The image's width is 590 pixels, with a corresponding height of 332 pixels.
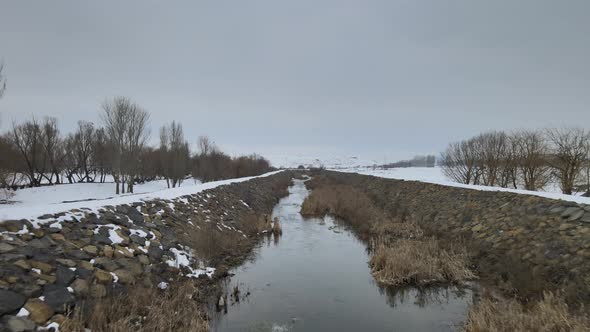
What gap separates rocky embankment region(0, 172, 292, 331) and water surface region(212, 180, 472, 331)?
1682 mm

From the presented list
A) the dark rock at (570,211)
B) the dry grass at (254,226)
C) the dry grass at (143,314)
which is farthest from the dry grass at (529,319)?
the dry grass at (254,226)

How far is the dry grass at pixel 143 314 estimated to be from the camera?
17.1ft

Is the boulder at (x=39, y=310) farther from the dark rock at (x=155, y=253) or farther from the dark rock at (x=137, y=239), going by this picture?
the dark rock at (x=137, y=239)

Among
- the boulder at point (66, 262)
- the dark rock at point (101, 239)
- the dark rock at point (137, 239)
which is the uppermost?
the dark rock at point (101, 239)

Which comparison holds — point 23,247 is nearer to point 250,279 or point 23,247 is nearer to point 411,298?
point 250,279

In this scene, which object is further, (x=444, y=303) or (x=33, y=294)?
(x=444, y=303)

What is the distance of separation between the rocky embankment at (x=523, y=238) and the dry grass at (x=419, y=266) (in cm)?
60

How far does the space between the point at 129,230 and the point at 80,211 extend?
1.28 meters

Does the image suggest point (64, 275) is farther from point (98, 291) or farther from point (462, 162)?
point (462, 162)

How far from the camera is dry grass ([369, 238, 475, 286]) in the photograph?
9367 mm

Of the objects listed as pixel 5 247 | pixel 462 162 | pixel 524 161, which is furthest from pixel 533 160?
pixel 5 247

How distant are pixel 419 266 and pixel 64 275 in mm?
9159

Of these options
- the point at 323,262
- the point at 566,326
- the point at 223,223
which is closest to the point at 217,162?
the point at 223,223

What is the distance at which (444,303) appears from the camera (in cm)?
798
